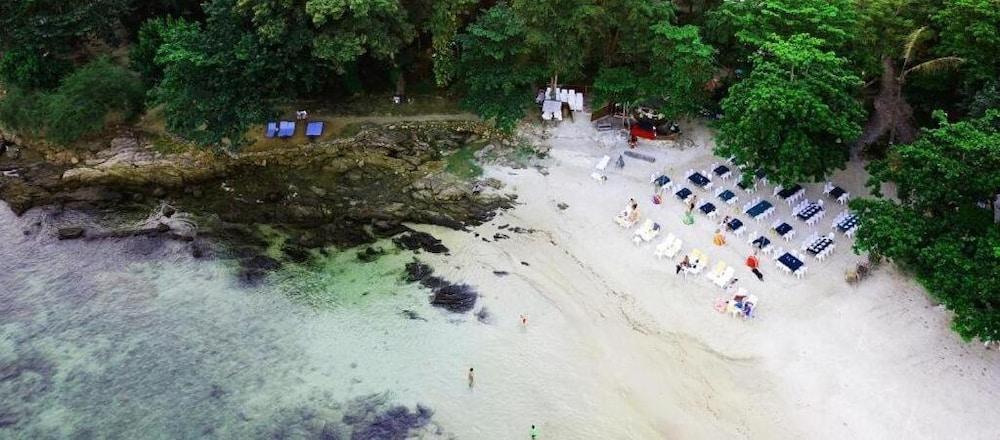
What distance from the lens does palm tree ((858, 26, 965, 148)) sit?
32.8m

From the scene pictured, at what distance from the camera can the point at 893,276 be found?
29.2 meters

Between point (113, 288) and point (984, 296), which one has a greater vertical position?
point (984, 296)

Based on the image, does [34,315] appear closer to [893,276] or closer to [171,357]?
[171,357]

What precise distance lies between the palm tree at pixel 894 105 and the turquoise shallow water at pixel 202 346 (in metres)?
24.8

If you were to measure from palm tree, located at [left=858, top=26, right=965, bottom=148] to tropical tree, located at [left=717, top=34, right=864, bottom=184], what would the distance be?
376 centimetres

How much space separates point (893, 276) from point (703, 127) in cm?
1384

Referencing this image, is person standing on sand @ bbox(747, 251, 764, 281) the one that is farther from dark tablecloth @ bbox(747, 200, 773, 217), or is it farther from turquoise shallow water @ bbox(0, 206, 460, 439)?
turquoise shallow water @ bbox(0, 206, 460, 439)

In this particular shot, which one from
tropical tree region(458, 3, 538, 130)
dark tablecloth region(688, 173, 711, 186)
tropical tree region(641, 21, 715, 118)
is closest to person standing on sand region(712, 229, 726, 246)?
dark tablecloth region(688, 173, 711, 186)

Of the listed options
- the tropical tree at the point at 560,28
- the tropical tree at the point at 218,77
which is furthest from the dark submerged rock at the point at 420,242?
the tropical tree at the point at 560,28

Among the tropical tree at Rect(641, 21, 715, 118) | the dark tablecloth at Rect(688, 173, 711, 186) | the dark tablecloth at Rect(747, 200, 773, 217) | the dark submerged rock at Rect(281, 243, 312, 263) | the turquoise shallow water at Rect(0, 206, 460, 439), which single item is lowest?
the turquoise shallow water at Rect(0, 206, 460, 439)

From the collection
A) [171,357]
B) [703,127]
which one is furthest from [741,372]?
[171,357]

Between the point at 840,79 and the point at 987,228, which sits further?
the point at 840,79

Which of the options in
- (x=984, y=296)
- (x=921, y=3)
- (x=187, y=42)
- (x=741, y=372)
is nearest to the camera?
(x=984, y=296)

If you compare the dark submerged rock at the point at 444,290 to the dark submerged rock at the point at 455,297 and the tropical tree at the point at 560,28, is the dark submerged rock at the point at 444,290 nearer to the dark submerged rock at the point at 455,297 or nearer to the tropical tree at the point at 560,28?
the dark submerged rock at the point at 455,297
